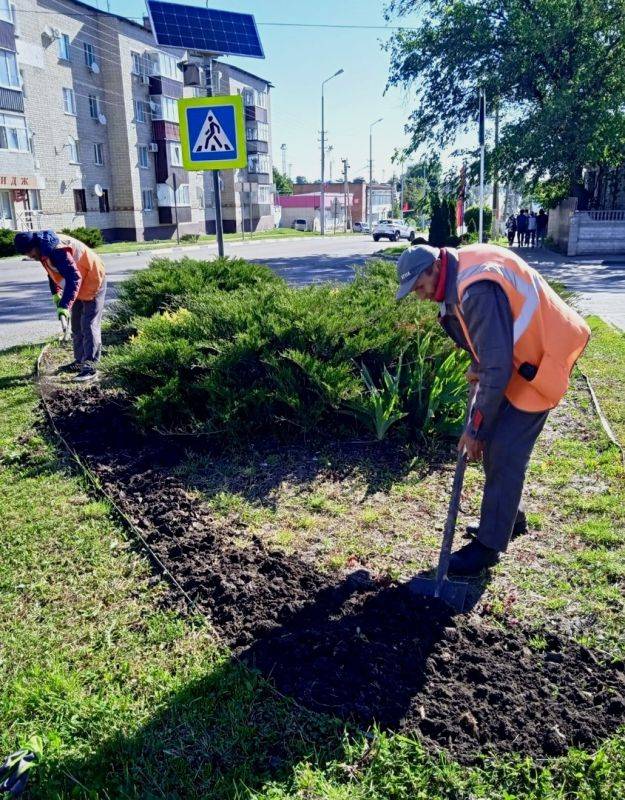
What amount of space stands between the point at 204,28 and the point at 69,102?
28.9 metres

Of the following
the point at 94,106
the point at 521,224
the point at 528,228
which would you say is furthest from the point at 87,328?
the point at 94,106

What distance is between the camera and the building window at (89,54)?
120ft

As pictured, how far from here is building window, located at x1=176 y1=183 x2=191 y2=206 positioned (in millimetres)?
44584

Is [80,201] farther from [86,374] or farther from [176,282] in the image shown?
[86,374]

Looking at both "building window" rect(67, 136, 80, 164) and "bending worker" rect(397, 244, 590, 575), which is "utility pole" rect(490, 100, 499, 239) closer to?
"bending worker" rect(397, 244, 590, 575)

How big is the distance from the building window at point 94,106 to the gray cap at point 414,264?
1583 inches

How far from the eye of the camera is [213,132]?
7.25 metres

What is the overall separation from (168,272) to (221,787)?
6867mm

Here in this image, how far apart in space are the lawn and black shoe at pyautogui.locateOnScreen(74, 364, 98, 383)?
1.64 meters

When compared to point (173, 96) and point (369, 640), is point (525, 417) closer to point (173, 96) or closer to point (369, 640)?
point (369, 640)

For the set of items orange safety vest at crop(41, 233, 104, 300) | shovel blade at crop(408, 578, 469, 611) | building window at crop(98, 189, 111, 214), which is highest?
building window at crop(98, 189, 111, 214)

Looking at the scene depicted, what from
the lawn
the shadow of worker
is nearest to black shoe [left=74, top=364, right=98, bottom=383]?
the lawn

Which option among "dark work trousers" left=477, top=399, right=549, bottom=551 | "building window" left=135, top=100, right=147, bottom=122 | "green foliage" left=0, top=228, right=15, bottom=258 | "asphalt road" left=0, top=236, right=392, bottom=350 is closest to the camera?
"dark work trousers" left=477, top=399, right=549, bottom=551

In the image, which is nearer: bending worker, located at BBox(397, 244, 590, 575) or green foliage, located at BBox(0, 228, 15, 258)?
bending worker, located at BBox(397, 244, 590, 575)
